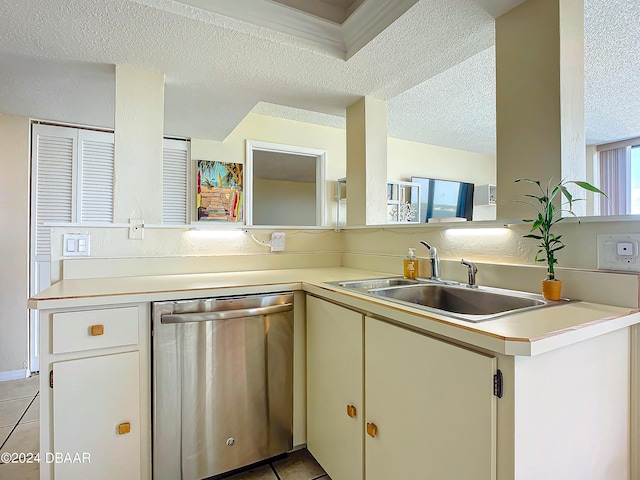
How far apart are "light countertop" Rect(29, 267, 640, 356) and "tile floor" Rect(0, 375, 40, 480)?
3.01 ft

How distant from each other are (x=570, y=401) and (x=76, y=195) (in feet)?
11.5

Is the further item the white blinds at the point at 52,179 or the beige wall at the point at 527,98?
the white blinds at the point at 52,179

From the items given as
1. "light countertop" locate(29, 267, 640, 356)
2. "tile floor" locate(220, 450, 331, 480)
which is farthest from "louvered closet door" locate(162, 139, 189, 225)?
"tile floor" locate(220, 450, 331, 480)

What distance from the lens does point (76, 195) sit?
111 inches

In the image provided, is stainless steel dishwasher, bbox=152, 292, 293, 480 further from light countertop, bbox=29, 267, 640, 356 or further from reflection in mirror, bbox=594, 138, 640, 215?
reflection in mirror, bbox=594, 138, 640, 215

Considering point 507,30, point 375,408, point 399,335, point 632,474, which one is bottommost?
point 632,474

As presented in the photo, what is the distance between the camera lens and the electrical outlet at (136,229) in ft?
5.75

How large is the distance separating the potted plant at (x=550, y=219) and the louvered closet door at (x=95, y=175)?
317 cm

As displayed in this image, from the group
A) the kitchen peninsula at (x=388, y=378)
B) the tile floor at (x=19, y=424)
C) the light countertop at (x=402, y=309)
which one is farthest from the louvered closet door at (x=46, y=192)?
the kitchen peninsula at (x=388, y=378)

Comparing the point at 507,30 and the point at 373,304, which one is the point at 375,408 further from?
the point at 507,30

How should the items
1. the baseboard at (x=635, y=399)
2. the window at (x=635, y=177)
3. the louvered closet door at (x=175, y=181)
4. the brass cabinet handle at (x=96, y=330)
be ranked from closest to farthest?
the baseboard at (x=635, y=399), the brass cabinet handle at (x=96, y=330), the louvered closet door at (x=175, y=181), the window at (x=635, y=177)

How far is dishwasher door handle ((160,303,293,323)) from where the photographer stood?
1285mm

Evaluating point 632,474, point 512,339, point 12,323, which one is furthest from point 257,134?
point 632,474

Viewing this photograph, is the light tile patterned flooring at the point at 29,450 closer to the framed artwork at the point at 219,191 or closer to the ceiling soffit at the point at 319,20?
the framed artwork at the point at 219,191
